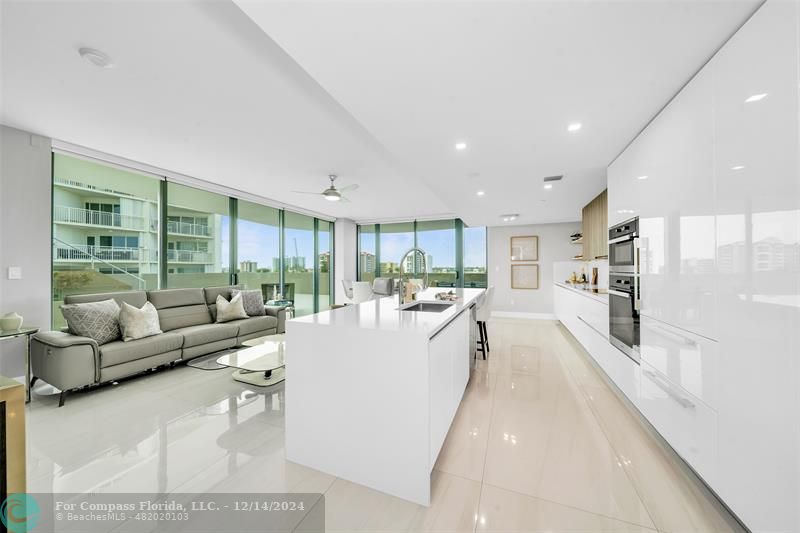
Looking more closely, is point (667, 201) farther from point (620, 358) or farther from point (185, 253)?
point (185, 253)

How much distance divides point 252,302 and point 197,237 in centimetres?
139

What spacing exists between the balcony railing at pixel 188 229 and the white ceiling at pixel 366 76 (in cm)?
115

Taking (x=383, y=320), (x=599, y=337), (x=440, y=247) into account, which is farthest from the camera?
(x=440, y=247)

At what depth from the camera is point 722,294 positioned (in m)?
1.38

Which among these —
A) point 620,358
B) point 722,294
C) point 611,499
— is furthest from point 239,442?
point 620,358

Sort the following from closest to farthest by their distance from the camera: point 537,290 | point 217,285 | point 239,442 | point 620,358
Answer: point 239,442 < point 620,358 < point 217,285 < point 537,290

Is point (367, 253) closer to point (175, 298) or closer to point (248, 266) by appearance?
point (248, 266)


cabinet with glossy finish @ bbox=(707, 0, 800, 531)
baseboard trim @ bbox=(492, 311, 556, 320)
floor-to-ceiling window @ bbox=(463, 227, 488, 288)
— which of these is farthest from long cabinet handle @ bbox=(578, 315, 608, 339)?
floor-to-ceiling window @ bbox=(463, 227, 488, 288)

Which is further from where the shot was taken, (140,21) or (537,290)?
(537,290)

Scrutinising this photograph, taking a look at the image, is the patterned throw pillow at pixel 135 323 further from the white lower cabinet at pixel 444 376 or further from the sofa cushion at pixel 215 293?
the white lower cabinet at pixel 444 376

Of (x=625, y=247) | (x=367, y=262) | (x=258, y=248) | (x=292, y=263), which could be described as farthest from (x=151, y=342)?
(x=367, y=262)

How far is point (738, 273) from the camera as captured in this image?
130 centimetres

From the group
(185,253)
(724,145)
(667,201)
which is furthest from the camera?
(185,253)

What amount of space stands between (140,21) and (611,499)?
11.7ft
